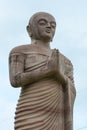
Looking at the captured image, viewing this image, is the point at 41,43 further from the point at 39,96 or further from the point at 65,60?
the point at 39,96

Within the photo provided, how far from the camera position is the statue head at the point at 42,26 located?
41.4ft

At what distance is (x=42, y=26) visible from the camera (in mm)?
12602

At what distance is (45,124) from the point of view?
458 inches

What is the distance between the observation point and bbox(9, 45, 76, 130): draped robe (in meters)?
11.7

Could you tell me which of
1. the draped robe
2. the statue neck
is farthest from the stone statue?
the statue neck

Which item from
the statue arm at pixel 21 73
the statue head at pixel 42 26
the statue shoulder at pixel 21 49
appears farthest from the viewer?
the statue head at pixel 42 26

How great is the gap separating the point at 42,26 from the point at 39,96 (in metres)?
1.76

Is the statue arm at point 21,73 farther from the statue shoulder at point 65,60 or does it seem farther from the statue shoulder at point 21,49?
the statue shoulder at point 65,60

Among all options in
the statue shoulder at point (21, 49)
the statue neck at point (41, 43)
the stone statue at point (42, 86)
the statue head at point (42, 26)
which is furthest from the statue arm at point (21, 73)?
the statue head at point (42, 26)

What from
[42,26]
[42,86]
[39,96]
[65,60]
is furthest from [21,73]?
[42,26]

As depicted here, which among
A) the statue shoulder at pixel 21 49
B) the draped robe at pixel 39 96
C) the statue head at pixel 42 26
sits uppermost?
the statue head at pixel 42 26

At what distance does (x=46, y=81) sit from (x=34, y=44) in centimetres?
106

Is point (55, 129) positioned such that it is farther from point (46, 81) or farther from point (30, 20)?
point (30, 20)

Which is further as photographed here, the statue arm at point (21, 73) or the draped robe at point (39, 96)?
the statue arm at point (21, 73)
